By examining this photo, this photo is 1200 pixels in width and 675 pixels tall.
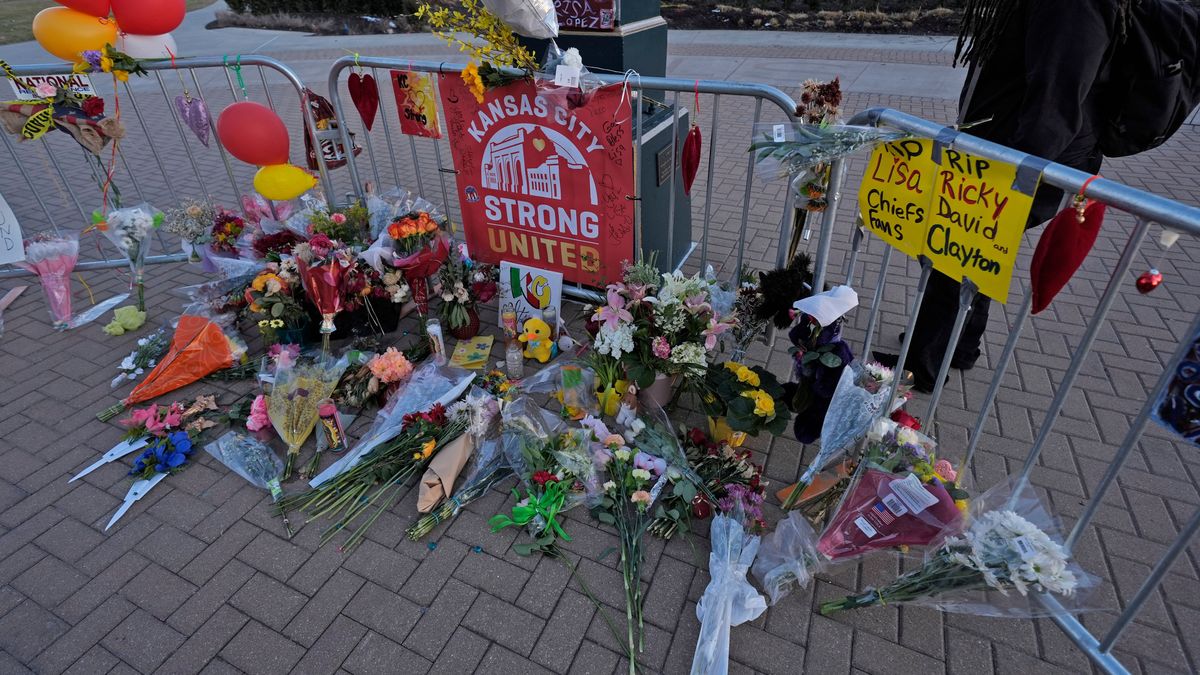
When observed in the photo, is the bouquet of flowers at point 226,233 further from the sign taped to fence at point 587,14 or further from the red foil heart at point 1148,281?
the red foil heart at point 1148,281

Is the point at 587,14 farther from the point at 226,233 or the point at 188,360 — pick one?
the point at 188,360

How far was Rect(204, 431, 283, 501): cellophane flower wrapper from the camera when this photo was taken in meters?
3.02

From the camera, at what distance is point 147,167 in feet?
24.6

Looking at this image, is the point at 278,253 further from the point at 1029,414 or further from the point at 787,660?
the point at 1029,414

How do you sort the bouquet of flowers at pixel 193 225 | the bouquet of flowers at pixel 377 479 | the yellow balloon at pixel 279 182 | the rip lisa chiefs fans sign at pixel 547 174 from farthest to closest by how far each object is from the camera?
the bouquet of flowers at pixel 193 225 → the yellow balloon at pixel 279 182 → the rip lisa chiefs fans sign at pixel 547 174 → the bouquet of flowers at pixel 377 479

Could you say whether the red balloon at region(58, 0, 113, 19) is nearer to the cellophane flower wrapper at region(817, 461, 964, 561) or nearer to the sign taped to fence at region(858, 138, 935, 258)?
the sign taped to fence at region(858, 138, 935, 258)

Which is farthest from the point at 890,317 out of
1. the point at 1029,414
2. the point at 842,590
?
the point at 842,590

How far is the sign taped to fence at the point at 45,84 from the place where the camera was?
4121 millimetres

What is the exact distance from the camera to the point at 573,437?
118 inches

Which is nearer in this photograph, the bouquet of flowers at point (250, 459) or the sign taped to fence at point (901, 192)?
the sign taped to fence at point (901, 192)

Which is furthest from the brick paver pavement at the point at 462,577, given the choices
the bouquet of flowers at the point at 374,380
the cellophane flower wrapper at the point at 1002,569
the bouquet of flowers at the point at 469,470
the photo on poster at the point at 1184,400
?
the bouquet of flowers at the point at 374,380

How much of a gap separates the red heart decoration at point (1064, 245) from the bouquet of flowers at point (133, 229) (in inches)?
204

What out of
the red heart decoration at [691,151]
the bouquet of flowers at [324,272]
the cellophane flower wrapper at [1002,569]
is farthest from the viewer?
the bouquet of flowers at [324,272]

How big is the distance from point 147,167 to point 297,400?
6.36 metres
